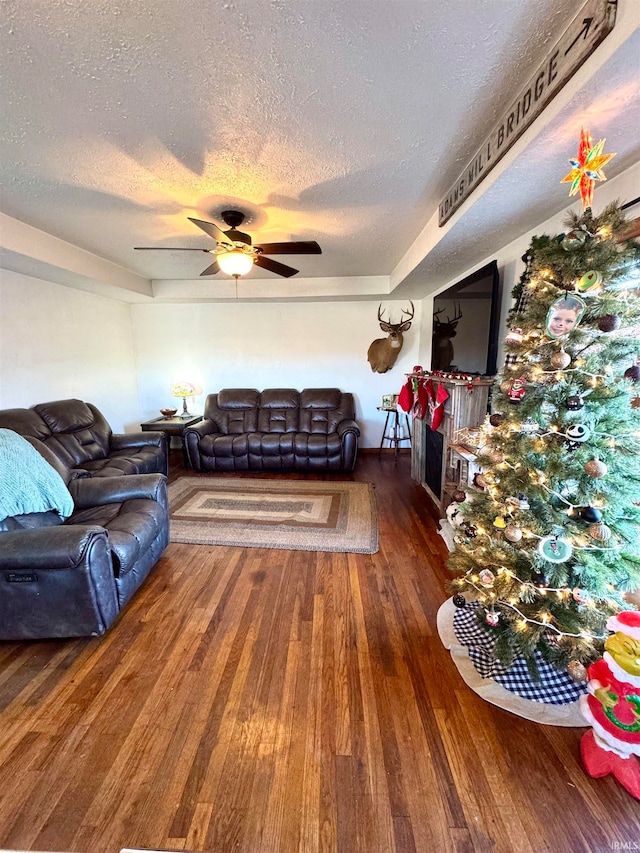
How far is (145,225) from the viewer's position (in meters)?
2.76

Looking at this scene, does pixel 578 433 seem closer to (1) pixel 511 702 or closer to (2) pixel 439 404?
(1) pixel 511 702

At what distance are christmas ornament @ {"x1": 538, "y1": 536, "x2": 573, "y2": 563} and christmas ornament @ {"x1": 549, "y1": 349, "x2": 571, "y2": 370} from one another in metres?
0.70

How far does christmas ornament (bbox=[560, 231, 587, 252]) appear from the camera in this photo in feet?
4.29

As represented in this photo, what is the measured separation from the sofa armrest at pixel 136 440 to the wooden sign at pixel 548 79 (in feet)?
12.1

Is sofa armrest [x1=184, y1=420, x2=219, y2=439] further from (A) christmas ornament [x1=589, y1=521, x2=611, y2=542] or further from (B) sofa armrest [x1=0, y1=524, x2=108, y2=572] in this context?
(A) christmas ornament [x1=589, y1=521, x2=611, y2=542]

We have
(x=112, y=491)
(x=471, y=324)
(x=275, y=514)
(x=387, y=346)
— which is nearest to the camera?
(x=112, y=491)

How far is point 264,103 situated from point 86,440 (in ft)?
11.5

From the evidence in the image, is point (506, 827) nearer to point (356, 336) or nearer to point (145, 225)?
point (145, 225)

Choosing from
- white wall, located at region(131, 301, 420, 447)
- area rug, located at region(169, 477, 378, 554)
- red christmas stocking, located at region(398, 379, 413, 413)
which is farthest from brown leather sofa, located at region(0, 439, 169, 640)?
white wall, located at region(131, 301, 420, 447)

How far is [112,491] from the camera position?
242 centimetres

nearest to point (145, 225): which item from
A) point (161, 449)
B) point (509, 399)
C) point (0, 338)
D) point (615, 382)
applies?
point (0, 338)

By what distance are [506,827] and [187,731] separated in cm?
116

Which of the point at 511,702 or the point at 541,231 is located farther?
the point at 541,231

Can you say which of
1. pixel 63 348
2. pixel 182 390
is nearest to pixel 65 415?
pixel 63 348
